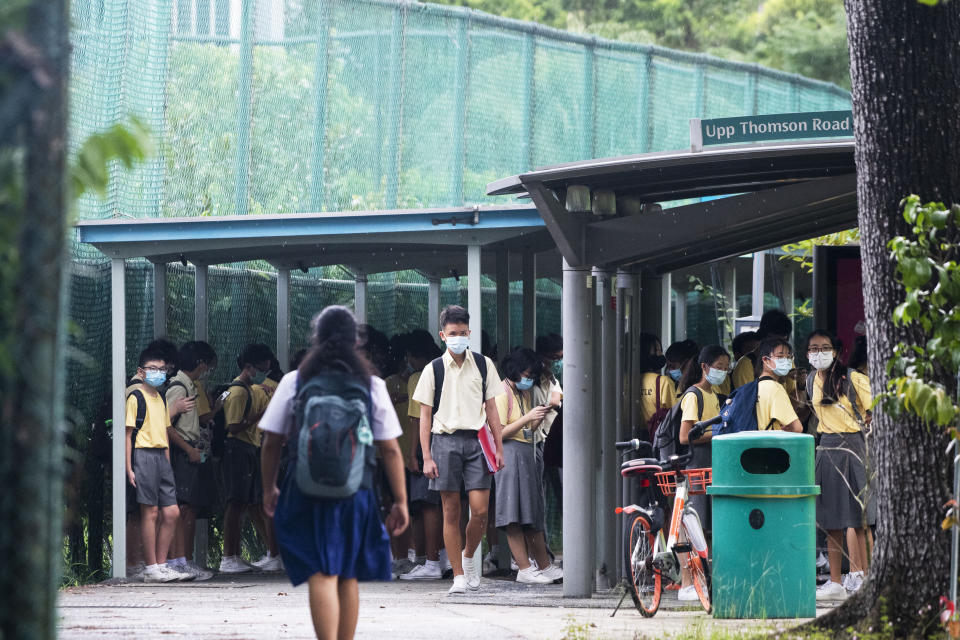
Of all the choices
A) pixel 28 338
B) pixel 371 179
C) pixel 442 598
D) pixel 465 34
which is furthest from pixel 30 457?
pixel 465 34

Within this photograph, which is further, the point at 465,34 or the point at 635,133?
the point at 635,133

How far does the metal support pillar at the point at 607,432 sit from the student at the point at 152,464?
335 centimetres

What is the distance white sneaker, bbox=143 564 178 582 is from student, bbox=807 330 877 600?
4.76 meters

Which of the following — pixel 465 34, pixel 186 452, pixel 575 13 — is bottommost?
pixel 186 452

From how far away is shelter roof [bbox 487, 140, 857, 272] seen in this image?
884 cm

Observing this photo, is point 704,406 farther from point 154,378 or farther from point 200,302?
point 200,302

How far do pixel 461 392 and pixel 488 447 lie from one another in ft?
1.37

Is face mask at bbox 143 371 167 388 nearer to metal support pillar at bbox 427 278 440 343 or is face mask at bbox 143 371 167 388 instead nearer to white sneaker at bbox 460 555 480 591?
white sneaker at bbox 460 555 480 591

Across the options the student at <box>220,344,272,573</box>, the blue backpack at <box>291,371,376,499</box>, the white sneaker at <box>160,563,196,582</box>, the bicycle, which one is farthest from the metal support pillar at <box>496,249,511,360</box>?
the blue backpack at <box>291,371,376,499</box>

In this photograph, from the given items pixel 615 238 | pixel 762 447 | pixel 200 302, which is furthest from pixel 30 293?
pixel 200 302

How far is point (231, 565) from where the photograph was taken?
481 inches

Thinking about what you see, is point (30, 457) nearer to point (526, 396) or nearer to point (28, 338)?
point (28, 338)

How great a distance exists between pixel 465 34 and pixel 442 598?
31.3 feet

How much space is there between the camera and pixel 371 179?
667 inches
